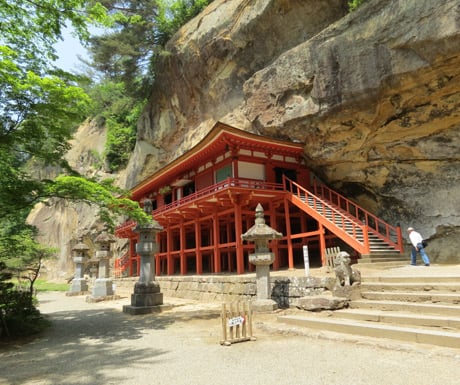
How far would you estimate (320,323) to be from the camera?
6.93 metres

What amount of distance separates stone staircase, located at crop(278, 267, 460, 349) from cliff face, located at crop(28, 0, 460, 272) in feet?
24.5

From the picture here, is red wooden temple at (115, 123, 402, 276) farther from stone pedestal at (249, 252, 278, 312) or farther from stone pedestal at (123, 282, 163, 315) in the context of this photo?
stone pedestal at (249, 252, 278, 312)

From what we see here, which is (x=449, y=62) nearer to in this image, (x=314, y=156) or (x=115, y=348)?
(x=314, y=156)

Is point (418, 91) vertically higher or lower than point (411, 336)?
higher

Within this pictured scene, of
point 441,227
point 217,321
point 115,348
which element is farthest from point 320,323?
point 441,227

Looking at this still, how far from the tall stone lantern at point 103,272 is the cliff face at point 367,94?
1038cm

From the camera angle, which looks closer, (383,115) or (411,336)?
(411,336)

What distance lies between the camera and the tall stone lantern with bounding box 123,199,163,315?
11320 mm

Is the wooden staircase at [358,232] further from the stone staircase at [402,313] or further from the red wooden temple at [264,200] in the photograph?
the stone staircase at [402,313]

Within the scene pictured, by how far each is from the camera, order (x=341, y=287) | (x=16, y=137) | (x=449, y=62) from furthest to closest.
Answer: (x=449, y=62), (x=341, y=287), (x=16, y=137)

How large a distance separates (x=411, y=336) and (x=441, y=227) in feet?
32.7

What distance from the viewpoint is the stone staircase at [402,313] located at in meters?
5.67

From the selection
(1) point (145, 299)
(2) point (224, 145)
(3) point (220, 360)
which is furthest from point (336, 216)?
(3) point (220, 360)

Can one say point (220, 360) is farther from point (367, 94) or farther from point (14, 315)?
point (367, 94)
